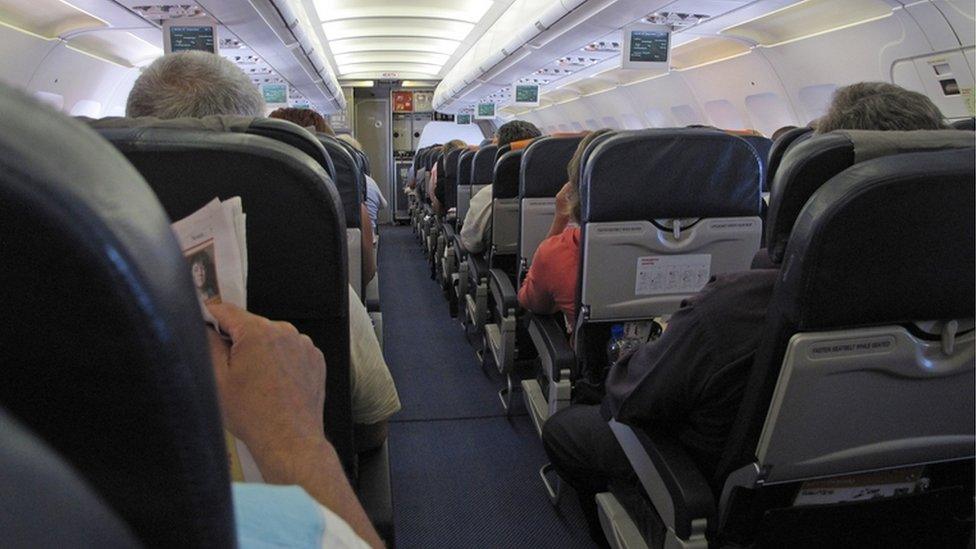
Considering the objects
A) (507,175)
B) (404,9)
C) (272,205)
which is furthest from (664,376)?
(404,9)

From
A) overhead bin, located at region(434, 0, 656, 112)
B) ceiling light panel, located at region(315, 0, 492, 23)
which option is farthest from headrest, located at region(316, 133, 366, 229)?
ceiling light panel, located at region(315, 0, 492, 23)

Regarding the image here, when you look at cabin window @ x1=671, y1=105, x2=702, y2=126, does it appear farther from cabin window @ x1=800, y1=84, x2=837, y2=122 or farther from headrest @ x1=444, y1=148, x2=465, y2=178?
headrest @ x1=444, y1=148, x2=465, y2=178

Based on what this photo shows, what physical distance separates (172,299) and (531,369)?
16.1 ft

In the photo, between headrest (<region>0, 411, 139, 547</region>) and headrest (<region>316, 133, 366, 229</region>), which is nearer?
headrest (<region>0, 411, 139, 547</region>)

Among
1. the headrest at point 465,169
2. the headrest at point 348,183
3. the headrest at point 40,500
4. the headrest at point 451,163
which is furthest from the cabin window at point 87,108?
the headrest at point 40,500

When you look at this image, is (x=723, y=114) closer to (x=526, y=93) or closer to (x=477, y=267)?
(x=526, y=93)

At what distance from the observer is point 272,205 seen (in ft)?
3.94

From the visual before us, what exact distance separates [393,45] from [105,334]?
1600 centimetres

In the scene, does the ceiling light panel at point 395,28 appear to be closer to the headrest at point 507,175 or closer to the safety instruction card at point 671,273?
the headrest at point 507,175

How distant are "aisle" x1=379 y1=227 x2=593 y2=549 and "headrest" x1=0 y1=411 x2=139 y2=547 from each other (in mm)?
2922

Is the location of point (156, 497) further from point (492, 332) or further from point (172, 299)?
point (492, 332)

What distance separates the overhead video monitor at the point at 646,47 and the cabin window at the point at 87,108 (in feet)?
24.0

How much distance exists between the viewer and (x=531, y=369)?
16.9ft

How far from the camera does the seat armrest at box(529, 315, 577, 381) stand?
3002 millimetres
